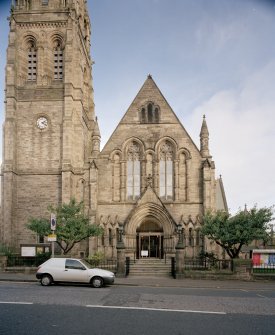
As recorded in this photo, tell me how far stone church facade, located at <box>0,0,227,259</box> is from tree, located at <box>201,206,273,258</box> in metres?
6.65

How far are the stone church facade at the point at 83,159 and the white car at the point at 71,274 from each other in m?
15.1

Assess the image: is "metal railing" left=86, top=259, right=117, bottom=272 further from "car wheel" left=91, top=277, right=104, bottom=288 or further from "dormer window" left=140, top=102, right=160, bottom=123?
"dormer window" left=140, top=102, right=160, bottom=123

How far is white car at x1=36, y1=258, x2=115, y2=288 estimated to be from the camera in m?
18.3

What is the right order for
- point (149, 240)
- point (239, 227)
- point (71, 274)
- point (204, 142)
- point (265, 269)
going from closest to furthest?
1. point (71, 274)
2. point (265, 269)
3. point (239, 227)
4. point (149, 240)
5. point (204, 142)

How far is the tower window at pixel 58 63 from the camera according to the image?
38.8 m

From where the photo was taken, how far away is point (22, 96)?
37719 millimetres

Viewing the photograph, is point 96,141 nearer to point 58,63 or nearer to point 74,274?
point 58,63

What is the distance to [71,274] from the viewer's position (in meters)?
18.3

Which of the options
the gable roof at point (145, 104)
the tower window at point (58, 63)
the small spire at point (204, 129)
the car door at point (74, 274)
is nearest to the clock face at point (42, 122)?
the tower window at point (58, 63)

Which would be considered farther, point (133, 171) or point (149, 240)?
point (133, 171)

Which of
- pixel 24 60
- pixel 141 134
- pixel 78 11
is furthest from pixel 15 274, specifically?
pixel 78 11

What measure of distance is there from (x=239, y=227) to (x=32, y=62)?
81.2ft

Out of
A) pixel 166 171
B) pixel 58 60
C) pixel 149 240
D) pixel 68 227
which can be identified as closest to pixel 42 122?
pixel 58 60

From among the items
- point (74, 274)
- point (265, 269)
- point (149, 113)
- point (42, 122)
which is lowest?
point (265, 269)
